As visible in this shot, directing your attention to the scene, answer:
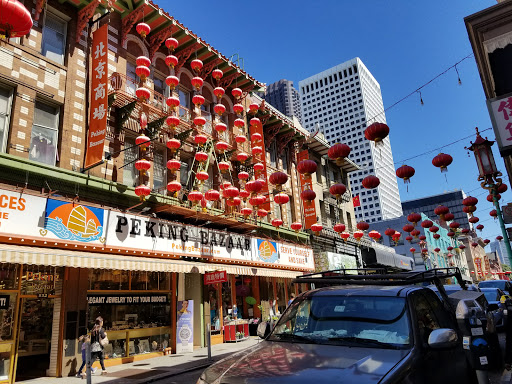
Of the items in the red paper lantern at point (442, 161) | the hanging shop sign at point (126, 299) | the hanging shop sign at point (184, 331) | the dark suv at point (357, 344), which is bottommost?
the hanging shop sign at point (184, 331)

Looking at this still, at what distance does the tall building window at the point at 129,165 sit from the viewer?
48.0ft

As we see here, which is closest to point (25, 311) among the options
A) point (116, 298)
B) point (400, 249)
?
point (116, 298)

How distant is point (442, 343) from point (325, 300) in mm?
1310

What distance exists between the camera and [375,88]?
A: 6870 inches

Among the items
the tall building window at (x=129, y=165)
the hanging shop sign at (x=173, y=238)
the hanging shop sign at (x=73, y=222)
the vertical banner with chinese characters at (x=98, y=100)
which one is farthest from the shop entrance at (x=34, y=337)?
the tall building window at (x=129, y=165)

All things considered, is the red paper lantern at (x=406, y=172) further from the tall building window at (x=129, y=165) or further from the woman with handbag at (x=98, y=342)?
the woman with handbag at (x=98, y=342)

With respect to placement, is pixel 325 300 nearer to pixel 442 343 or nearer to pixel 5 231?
pixel 442 343

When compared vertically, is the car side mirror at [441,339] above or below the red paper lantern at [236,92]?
below

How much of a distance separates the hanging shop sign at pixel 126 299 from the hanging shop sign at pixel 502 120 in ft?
42.5

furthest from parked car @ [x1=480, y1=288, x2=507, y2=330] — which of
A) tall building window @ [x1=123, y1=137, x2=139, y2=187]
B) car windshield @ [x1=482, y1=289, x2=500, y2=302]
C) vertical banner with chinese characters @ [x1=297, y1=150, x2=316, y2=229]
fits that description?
tall building window @ [x1=123, y1=137, x2=139, y2=187]

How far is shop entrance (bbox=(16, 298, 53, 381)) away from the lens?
11.3m

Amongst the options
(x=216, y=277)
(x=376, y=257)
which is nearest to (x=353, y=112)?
(x=376, y=257)

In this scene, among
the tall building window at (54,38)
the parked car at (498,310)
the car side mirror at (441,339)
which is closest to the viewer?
the car side mirror at (441,339)

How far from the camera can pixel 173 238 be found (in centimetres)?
1465
